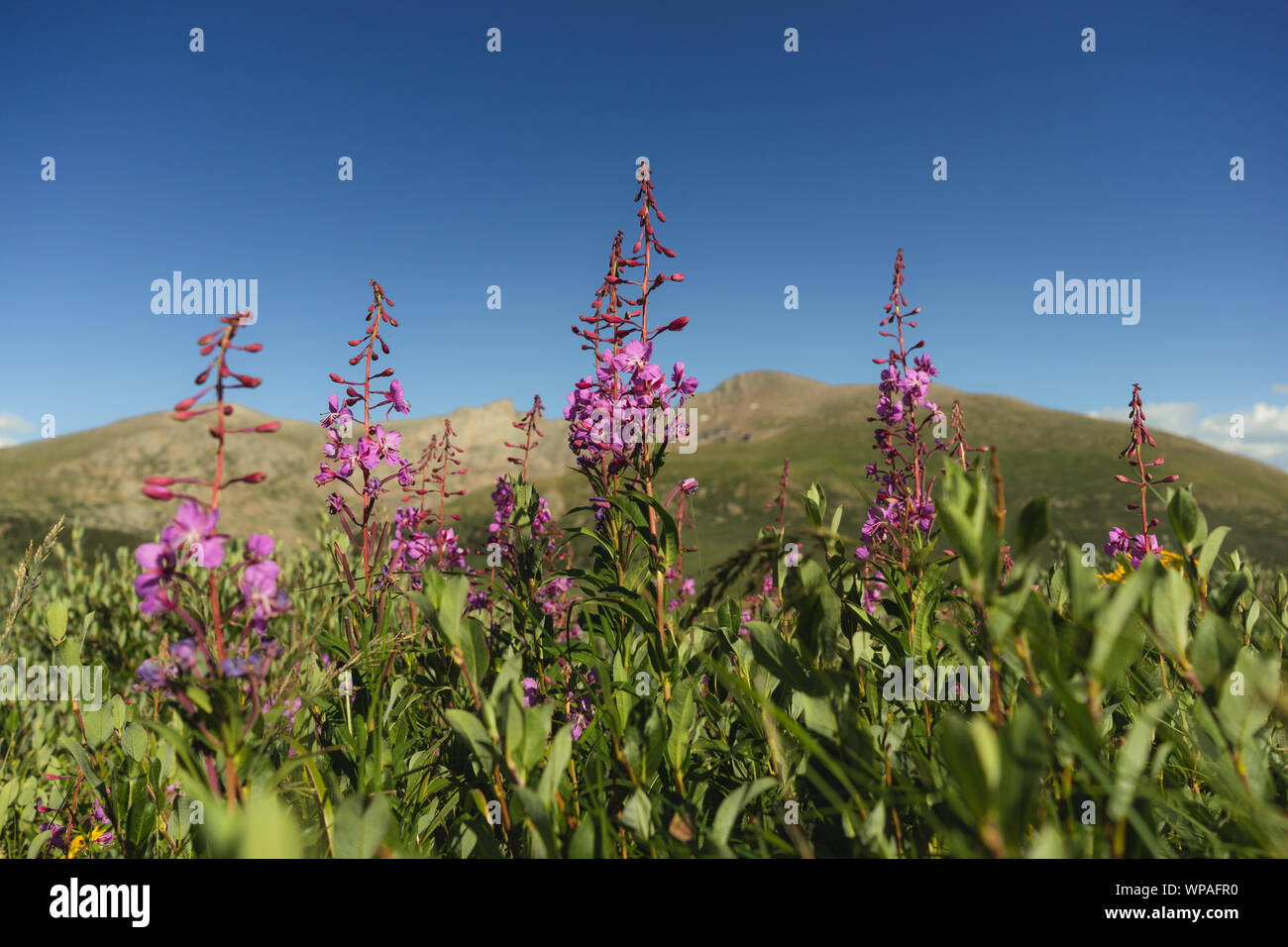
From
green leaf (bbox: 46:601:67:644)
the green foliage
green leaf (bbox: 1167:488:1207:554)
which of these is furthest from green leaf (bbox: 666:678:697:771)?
green leaf (bbox: 46:601:67:644)

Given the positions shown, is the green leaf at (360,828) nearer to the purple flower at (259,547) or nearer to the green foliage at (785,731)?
the green foliage at (785,731)

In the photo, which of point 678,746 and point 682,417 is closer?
point 678,746

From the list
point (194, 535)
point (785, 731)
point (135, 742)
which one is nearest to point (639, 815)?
point (785, 731)

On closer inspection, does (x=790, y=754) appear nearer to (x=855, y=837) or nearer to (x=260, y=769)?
(x=855, y=837)

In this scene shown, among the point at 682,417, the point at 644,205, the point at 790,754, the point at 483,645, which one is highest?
the point at 644,205

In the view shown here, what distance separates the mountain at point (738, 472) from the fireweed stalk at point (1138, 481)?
3801 cm

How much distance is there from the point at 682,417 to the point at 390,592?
5.17 ft

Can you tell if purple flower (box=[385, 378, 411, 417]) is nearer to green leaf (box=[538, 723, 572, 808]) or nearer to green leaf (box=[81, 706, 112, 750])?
green leaf (box=[81, 706, 112, 750])

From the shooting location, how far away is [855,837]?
4.36 ft

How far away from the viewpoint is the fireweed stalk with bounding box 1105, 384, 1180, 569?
3.80 m

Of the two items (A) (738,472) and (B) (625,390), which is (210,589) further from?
(A) (738,472)

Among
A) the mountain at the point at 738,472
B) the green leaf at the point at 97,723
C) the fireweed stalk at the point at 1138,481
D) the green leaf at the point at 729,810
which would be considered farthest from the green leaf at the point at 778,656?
the mountain at the point at 738,472

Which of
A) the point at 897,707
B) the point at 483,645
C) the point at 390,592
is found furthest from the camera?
the point at 390,592
